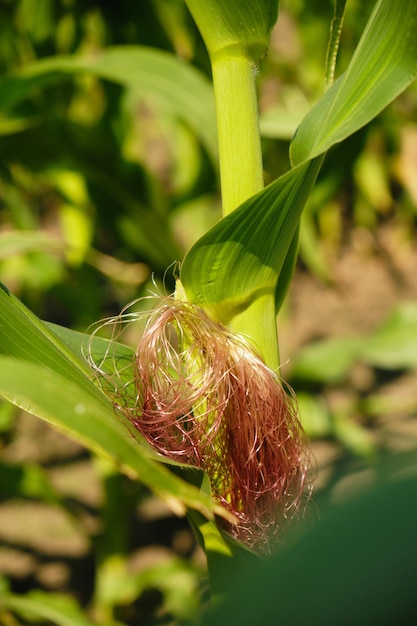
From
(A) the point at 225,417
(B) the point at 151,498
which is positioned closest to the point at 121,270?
(B) the point at 151,498

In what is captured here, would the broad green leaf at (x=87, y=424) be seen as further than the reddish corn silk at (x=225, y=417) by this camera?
No

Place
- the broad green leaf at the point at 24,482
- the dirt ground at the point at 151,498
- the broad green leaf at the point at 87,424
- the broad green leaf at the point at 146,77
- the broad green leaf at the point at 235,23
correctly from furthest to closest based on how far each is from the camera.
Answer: the dirt ground at the point at 151,498
the broad green leaf at the point at 24,482
the broad green leaf at the point at 146,77
the broad green leaf at the point at 235,23
the broad green leaf at the point at 87,424

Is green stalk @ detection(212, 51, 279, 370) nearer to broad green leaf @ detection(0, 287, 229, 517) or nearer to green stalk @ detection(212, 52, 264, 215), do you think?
green stalk @ detection(212, 52, 264, 215)

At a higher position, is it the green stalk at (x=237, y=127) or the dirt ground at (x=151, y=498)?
the green stalk at (x=237, y=127)

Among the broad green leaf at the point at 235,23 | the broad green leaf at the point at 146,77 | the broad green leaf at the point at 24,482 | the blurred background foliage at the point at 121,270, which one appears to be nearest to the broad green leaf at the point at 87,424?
the broad green leaf at the point at 235,23

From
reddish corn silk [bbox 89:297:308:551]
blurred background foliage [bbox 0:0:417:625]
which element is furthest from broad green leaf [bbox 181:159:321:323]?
blurred background foliage [bbox 0:0:417:625]

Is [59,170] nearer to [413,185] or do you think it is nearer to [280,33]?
[413,185]

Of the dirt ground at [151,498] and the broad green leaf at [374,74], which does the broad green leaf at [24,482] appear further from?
the broad green leaf at [374,74]

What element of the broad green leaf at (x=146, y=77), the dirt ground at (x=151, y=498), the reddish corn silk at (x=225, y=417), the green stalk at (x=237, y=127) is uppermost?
the broad green leaf at (x=146, y=77)
